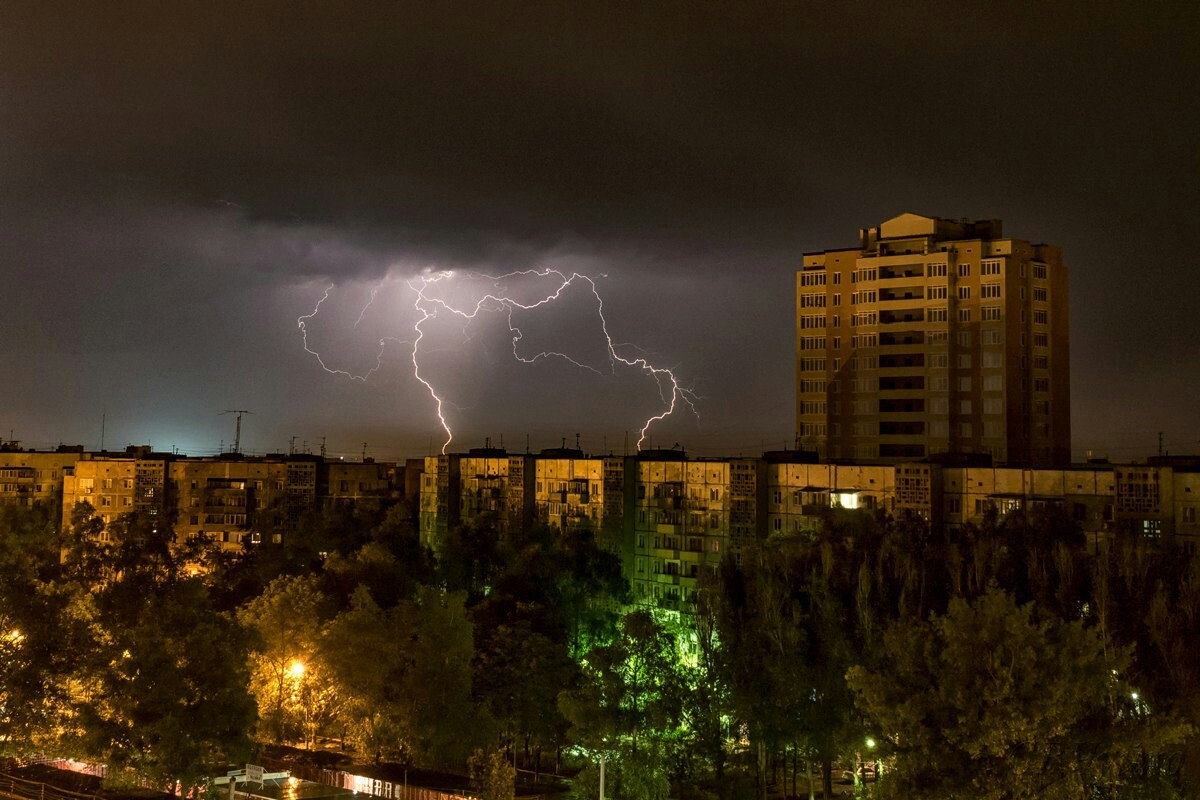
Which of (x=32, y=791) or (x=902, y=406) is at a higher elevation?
(x=902, y=406)

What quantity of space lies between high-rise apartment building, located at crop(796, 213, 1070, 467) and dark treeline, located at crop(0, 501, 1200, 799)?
808 inches

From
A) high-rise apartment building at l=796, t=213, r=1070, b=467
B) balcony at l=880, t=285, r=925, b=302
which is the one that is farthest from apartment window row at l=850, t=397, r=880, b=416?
balcony at l=880, t=285, r=925, b=302

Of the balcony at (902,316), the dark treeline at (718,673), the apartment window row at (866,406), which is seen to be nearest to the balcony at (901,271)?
the balcony at (902,316)

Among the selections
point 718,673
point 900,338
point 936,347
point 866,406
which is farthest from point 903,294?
point 718,673

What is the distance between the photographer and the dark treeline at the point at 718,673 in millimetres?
20203

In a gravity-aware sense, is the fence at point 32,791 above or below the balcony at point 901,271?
below

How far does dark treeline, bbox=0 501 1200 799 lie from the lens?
20203 mm

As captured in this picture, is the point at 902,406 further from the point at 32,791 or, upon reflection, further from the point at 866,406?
the point at 32,791

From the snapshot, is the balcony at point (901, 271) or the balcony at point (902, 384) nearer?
the balcony at point (902, 384)

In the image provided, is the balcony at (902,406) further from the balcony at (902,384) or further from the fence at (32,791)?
the fence at (32,791)

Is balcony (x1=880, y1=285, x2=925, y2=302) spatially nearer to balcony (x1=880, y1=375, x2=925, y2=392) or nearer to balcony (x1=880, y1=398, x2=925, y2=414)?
balcony (x1=880, y1=375, x2=925, y2=392)

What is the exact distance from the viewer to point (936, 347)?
185ft

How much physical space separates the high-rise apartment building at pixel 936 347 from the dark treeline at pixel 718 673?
2052 centimetres

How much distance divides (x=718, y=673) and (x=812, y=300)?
3473 cm
